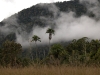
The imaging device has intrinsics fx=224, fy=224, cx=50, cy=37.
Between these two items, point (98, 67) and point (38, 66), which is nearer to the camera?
point (98, 67)

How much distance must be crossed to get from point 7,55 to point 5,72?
39781mm

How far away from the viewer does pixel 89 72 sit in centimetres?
488

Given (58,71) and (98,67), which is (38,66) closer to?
(58,71)

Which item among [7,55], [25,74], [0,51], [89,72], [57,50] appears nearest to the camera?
[89,72]

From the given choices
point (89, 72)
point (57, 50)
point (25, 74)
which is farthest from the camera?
point (57, 50)

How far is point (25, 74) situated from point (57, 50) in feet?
158

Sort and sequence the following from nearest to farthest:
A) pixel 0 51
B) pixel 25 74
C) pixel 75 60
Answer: pixel 25 74
pixel 75 60
pixel 0 51

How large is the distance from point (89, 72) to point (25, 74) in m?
1.53

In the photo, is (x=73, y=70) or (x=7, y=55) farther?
(x=7, y=55)

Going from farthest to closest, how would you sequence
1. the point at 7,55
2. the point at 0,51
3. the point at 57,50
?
the point at 57,50 < the point at 0,51 < the point at 7,55

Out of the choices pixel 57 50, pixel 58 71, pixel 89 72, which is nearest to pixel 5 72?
pixel 58 71

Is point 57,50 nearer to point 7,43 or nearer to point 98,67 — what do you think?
point 7,43

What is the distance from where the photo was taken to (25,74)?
5355mm

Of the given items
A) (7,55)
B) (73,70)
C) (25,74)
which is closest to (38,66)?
(25,74)
